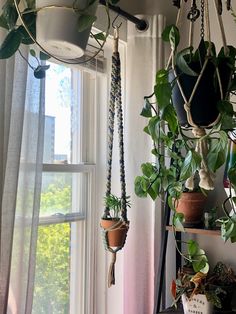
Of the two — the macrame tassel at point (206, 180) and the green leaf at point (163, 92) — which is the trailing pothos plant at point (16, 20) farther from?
the macrame tassel at point (206, 180)

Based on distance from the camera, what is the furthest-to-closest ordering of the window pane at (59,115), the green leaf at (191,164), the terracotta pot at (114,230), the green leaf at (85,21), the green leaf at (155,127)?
1. the window pane at (59,115)
2. the terracotta pot at (114,230)
3. the green leaf at (155,127)
4. the green leaf at (191,164)
5. the green leaf at (85,21)

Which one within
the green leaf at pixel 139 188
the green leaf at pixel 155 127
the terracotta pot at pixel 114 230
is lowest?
the terracotta pot at pixel 114 230

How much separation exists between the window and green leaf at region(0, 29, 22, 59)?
59 centimetres

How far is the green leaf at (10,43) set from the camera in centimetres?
100

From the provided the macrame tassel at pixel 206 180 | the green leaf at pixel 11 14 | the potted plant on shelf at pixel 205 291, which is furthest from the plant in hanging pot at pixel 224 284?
the green leaf at pixel 11 14

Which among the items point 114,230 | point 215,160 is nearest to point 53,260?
point 114,230

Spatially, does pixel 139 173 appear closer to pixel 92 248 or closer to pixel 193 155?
pixel 92 248

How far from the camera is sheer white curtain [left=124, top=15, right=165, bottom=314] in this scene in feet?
5.43

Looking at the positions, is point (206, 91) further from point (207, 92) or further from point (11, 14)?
point (11, 14)

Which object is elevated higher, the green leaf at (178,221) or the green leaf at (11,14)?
the green leaf at (11,14)

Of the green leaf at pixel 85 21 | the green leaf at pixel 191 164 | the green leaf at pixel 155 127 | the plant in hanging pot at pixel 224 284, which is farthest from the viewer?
the plant in hanging pot at pixel 224 284

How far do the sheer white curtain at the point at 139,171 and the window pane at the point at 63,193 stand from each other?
229 millimetres

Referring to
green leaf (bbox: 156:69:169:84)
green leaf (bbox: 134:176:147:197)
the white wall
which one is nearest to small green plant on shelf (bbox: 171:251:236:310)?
the white wall

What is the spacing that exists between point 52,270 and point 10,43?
1001 millimetres
